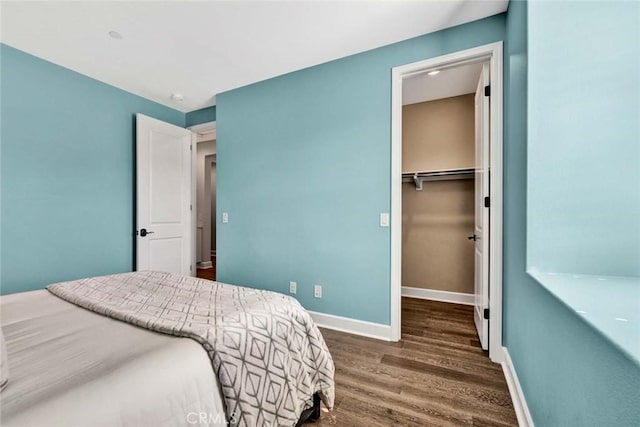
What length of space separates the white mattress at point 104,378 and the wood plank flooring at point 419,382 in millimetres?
886

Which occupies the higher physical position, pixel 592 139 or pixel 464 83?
pixel 464 83

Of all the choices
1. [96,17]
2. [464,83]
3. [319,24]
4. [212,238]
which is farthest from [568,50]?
[212,238]

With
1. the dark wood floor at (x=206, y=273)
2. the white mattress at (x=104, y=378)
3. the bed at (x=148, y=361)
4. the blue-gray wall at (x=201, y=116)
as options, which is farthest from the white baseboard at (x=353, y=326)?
the blue-gray wall at (x=201, y=116)

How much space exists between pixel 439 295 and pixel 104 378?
11.4ft

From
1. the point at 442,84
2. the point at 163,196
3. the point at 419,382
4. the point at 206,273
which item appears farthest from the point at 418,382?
the point at 206,273

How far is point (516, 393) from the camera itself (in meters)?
1.50

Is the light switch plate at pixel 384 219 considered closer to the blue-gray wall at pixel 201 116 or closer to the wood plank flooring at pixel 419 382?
the wood plank flooring at pixel 419 382

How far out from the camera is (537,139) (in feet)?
4.36

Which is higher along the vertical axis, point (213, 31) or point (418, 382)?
point (213, 31)

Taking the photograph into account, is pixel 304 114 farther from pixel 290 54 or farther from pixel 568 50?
pixel 568 50

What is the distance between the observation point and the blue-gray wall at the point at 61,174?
2.36 m

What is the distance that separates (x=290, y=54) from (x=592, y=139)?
7.40 ft

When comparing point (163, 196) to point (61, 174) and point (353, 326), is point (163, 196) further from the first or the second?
point (353, 326)

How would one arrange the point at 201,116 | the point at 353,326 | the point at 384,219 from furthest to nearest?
1. the point at 201,116
2. the point at 353,326
3. the point at 384,219
